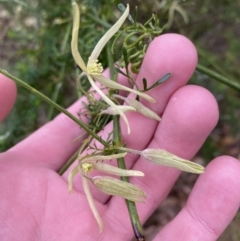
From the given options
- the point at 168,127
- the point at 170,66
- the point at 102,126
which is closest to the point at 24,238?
the point at 102,126

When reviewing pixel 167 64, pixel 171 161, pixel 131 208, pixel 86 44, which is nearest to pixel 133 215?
pixel 131 208

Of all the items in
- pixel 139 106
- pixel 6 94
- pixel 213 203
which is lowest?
pixel 213 203

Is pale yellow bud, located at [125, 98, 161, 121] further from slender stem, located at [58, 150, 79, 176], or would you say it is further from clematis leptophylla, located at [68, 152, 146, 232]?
slender stem, located at [58, 150, 79, 176]

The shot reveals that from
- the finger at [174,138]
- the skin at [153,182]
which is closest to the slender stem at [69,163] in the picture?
the skin at [153,182]

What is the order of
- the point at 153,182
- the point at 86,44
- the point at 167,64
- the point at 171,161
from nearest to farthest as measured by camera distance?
1. the point at 171,161
2. the point at 167,64
3. the point at 153,182
4. the point at 86,44

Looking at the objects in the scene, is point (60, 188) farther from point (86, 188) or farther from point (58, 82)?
point (58, 82)

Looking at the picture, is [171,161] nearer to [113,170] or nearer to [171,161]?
[171,161]
